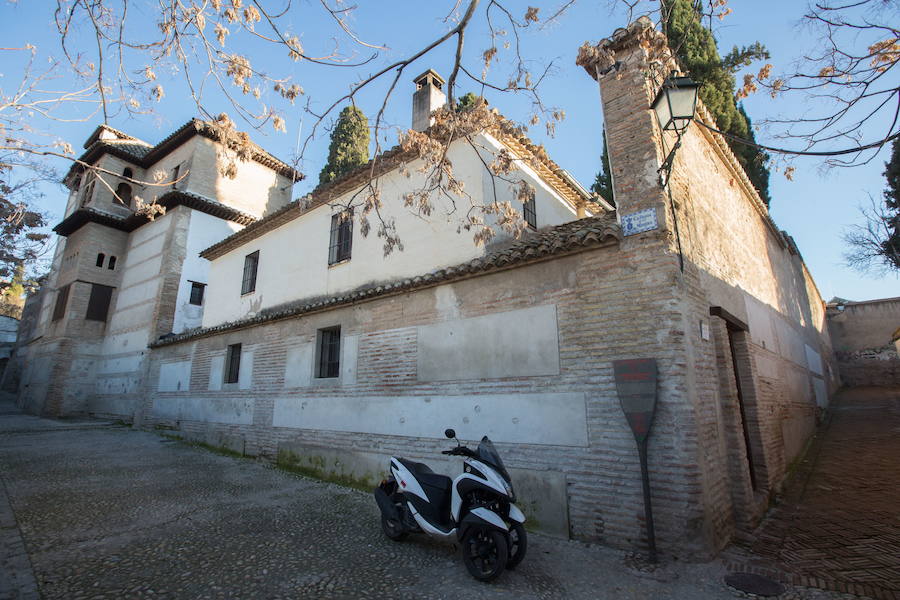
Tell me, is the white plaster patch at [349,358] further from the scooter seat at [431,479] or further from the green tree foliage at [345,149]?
the green tree foliage at [345,149]

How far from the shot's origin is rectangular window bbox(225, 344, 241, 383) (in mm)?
10203

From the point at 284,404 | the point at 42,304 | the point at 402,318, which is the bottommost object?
the point at 284,404

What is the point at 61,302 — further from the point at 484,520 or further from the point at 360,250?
the point at 484,520

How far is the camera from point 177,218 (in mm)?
15414

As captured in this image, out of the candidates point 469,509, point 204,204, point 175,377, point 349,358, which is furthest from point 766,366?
point 204,204

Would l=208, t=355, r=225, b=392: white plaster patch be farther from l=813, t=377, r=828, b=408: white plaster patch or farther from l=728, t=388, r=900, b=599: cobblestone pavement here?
l=813, t=377, r=828, b=408: white plaster patch

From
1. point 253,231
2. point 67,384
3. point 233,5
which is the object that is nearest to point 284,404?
point 253,231

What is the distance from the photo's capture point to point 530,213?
8.02 meters

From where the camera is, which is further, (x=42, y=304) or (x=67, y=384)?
(x=42, y=304)

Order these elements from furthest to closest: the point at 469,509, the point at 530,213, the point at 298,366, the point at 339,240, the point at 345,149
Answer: the point at 345,149 → the point at 339,240 → the point at 298,366 → the point at 530,213 → the point at 469,509

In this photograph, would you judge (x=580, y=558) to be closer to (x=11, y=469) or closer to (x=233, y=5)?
(x=233, y=5)

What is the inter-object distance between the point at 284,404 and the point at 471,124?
21.6 ft

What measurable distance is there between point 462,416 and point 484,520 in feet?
7.26

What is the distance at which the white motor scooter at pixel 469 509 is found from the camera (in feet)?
11.5
